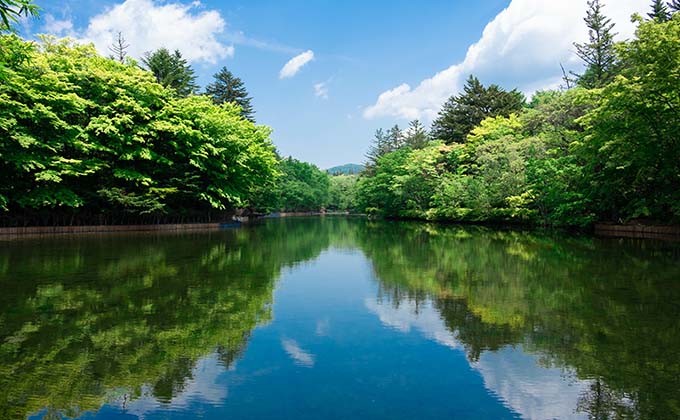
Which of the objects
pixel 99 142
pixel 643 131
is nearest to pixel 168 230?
pixel 99 142

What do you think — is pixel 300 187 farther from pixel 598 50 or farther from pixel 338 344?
pixel 338 344

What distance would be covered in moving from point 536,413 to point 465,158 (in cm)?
3690

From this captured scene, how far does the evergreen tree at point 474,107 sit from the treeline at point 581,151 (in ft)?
0.35

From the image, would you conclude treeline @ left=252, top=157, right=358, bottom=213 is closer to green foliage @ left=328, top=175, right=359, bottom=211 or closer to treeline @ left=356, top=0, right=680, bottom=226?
green foliage @ left=328, top=175, right=359, bottom=211

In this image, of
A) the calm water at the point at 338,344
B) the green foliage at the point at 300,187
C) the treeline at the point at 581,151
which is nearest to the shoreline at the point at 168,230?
the treeline at the point at 581,151

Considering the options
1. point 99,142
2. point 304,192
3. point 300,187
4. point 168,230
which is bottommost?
point 168,230

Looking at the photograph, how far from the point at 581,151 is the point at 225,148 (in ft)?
65.5

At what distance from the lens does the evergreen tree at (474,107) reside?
45.8 m

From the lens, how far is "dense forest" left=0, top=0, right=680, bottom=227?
18172 mm

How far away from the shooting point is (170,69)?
45.9 m

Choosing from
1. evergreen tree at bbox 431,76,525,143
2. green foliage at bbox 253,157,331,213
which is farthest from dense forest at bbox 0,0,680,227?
green foliage at bbox 253,157,331,213

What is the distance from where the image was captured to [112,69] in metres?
25.3

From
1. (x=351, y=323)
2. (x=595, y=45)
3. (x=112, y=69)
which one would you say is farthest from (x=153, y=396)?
(x=595, y=45)

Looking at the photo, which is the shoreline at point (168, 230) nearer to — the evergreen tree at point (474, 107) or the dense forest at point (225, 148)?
the dense forest at point (225, 148)
